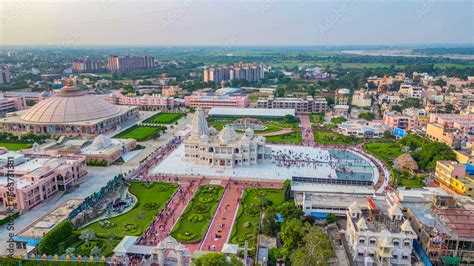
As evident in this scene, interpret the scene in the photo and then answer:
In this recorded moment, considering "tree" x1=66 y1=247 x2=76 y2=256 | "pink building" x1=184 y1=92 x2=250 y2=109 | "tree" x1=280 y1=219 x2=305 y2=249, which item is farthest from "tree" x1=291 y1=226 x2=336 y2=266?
"pink building" x1=184 y1=92 x2=250 y2=109

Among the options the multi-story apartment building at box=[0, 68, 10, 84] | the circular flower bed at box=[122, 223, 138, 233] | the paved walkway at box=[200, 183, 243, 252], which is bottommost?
the paved walkway at box=[200, 183, 243, 252]

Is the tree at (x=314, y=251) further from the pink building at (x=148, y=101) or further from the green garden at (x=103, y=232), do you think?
the pink building at (x=148, y=101)

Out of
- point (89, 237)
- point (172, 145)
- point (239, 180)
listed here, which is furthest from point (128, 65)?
point (89, 237)

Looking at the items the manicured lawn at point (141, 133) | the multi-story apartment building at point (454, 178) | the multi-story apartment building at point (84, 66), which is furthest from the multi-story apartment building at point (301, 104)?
the multi-story apartment building at point (84, 66)

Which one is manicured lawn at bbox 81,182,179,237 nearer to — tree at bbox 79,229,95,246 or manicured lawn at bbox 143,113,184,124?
tree at bbox 79,229,95,246

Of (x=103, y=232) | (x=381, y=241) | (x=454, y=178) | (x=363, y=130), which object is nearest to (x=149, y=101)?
(x=363, y=130)

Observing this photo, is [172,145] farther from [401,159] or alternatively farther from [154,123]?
[401,159]

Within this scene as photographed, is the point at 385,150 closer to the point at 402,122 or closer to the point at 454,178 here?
the point at 402,122
